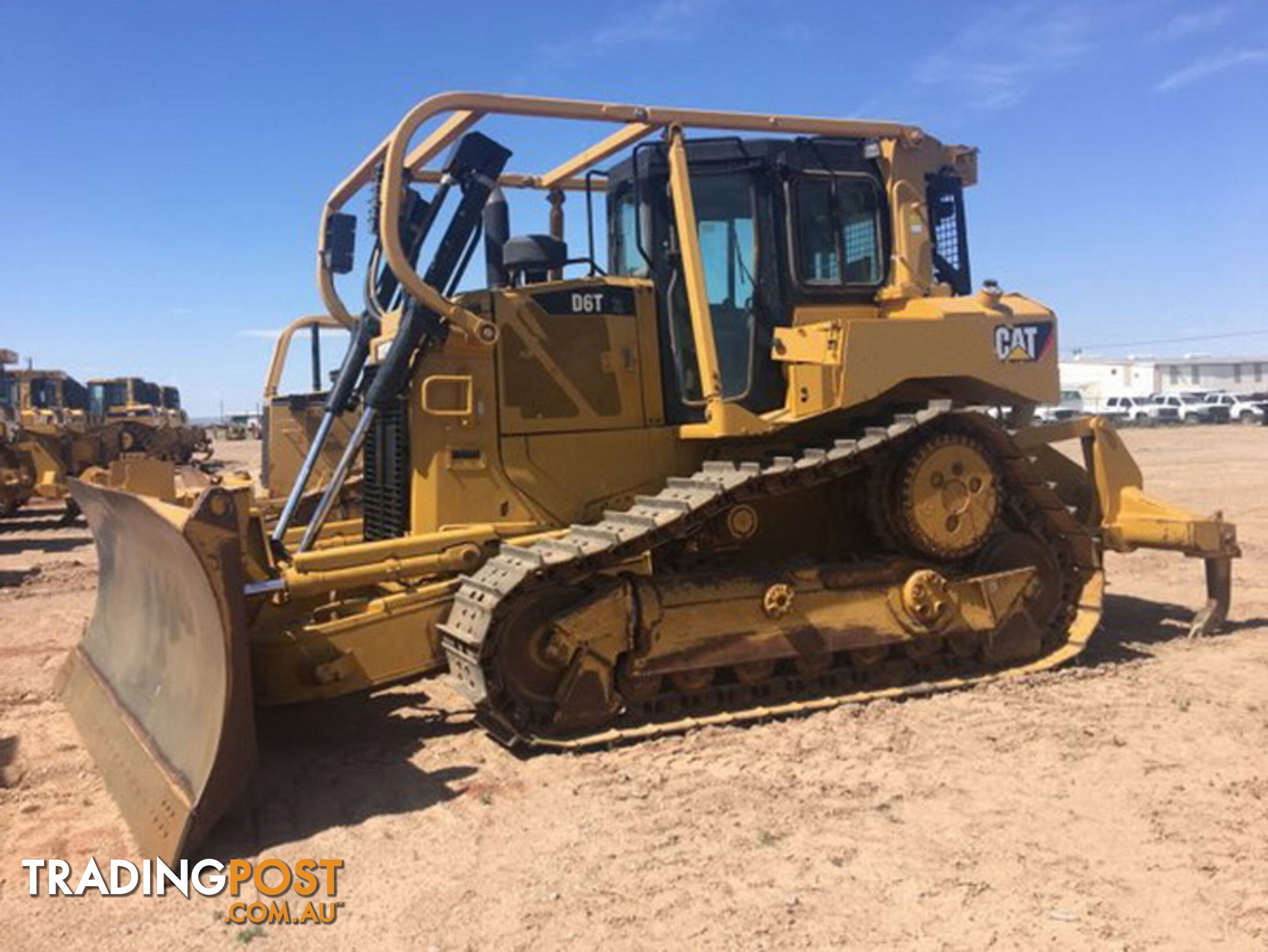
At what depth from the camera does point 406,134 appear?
17.6 ft

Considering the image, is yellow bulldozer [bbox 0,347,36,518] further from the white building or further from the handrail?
the white building

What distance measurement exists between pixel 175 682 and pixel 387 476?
5.88 feet

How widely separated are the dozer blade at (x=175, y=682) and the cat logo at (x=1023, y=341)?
14.8ft

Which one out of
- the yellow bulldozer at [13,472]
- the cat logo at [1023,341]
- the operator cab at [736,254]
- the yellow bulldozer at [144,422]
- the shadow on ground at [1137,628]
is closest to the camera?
the operator cab at [736,254]

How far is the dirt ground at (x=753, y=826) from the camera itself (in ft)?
11.9

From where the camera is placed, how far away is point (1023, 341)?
6.57m

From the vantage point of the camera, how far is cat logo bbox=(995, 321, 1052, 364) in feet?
21.3

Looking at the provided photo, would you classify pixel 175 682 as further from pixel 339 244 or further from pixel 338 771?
pixel 339 244

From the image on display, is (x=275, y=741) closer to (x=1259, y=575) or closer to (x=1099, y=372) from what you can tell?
(x=1259, y=575)

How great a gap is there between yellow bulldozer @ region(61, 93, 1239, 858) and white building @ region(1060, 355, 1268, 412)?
73076mm

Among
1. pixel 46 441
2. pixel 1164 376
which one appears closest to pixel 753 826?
pixel 46 441

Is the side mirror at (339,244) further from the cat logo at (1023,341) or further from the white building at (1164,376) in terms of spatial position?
the white building at (1164,376)

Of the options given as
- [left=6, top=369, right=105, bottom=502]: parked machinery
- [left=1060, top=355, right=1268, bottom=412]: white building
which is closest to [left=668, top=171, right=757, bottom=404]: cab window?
[left=6, top=369, right=105, bottom=502]: parked machinery

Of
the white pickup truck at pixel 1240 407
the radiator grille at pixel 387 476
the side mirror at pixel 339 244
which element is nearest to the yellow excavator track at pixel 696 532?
the radiator grille at pixel 387 476
